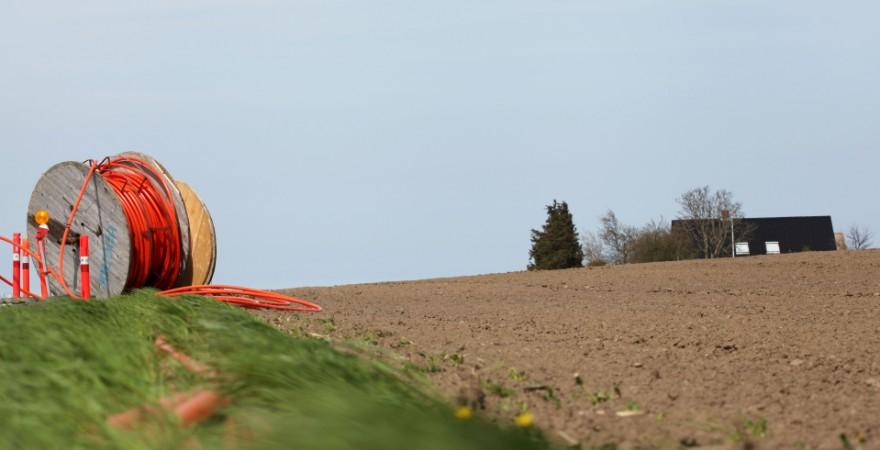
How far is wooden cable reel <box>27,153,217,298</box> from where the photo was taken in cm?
1348

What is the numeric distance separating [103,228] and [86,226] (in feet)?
1.48

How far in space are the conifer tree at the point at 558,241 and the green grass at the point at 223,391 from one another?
2369 cm

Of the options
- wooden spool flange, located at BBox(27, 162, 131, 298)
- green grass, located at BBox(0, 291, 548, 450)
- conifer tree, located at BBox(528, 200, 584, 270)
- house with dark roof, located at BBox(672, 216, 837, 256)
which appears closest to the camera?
green grass, located at BBox(0, 291, 548, 450)

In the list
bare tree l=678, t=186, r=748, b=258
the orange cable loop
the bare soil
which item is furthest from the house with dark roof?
the orange cable loop

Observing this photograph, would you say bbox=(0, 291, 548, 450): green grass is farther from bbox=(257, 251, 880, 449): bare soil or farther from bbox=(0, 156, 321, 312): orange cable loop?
bbox=(0, 156, 321, 312): orange cable loop

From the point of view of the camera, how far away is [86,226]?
45.8ft

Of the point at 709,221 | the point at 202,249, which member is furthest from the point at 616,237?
the point at 202,249

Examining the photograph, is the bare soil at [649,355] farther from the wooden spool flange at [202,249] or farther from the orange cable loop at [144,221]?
the orange cable loop at [144,221]

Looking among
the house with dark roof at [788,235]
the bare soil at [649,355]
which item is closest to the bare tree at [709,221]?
the house with dark roof at [788,235]

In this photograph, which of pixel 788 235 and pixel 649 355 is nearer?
pixel 649 355

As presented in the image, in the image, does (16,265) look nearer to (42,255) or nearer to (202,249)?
(42,255)

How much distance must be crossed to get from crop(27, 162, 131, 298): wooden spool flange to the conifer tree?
17398mm

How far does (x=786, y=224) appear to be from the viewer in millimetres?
49250

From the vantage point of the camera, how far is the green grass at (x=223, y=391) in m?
3.57
